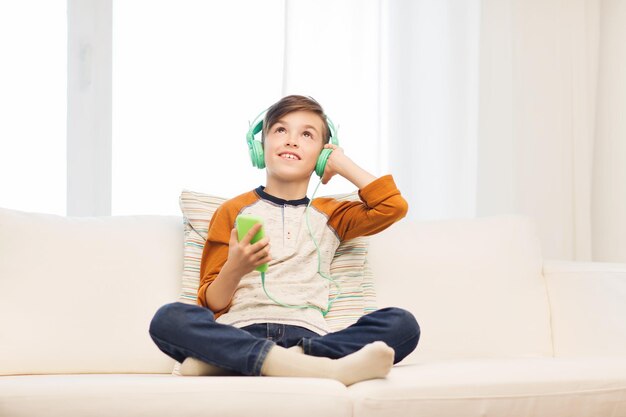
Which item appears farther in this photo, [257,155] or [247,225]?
[257,155]

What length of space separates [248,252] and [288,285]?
27cm

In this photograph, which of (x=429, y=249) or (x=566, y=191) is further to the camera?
(x=566, y=191)

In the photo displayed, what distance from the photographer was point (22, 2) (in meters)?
2.99

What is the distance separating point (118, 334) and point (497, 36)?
1894 millimetres

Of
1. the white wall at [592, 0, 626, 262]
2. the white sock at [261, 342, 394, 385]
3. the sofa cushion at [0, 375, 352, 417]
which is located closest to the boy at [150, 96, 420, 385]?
the white sock at [261, 342, 394, 385]

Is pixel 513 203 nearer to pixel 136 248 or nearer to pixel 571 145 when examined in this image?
pixel 571 145

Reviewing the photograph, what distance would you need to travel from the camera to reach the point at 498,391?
64.1 inches

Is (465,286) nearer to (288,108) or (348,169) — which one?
(348,169)

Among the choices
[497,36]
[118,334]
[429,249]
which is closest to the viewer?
[118,334]

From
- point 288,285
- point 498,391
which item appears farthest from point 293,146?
point 498,391

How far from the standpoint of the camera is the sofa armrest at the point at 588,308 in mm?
2211

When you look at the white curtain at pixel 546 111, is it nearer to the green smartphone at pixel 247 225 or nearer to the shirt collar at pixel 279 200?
the shirt collar at pixel 279 200

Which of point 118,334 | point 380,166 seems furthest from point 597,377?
point 380,166

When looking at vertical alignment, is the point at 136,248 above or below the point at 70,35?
below
